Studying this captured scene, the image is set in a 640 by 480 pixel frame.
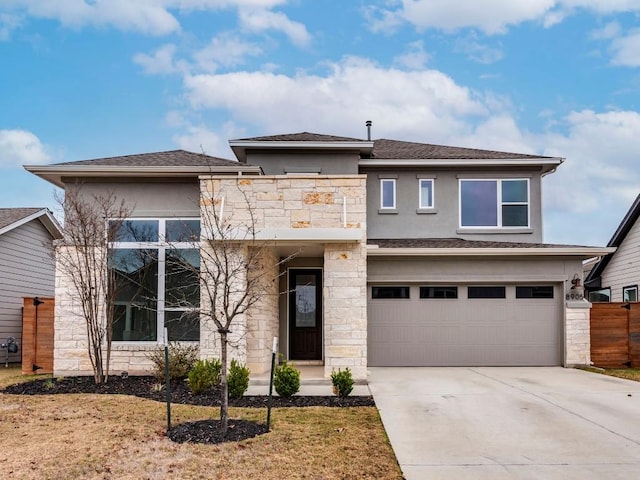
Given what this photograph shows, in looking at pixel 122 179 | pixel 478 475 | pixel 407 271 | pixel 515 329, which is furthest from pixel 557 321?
pixel 122 179

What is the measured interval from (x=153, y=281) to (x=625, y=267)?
14.3 metres

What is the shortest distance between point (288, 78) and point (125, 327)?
1018cm

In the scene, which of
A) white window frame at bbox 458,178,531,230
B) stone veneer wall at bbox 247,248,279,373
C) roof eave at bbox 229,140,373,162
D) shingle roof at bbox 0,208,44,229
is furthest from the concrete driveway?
shingle roof at bbox 0,208,44,229

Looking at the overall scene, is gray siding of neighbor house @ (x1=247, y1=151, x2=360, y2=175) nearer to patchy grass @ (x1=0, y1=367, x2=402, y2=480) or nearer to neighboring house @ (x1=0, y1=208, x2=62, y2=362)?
neighboring house @ (x1=0, y1=208, x2=62, y2=362)

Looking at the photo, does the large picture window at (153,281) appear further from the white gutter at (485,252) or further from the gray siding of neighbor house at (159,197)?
the white gutter at (485,252)

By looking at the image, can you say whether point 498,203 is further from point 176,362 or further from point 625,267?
point 176,362

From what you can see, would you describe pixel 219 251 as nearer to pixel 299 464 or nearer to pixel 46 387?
pixel 46 387

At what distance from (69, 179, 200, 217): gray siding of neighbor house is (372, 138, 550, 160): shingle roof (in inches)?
233

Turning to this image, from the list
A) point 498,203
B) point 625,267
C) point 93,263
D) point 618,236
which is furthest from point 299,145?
point 625,267

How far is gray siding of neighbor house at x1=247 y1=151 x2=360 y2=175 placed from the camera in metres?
16.0

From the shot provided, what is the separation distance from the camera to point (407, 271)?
47.9 ft

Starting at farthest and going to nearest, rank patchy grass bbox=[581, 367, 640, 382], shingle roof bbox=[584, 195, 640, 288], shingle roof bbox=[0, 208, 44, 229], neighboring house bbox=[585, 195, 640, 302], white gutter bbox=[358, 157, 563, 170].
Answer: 1. neighboring house bbox=[585, 195, 640, 302]
2. shingle roof bbox=[584, 195, 640, 288]
3. shingle roof bbox=[0, 208, 44, 229]
4. white gutter bbox=[358, 157, 563, 170]
5. patchy grass bbox=[581, 367, 640, 382]

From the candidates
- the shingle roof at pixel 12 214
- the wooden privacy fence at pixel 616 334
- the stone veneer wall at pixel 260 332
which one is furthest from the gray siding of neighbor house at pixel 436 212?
the shingle roof at pixel 12 214

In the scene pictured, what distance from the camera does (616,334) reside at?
14.8 meters
